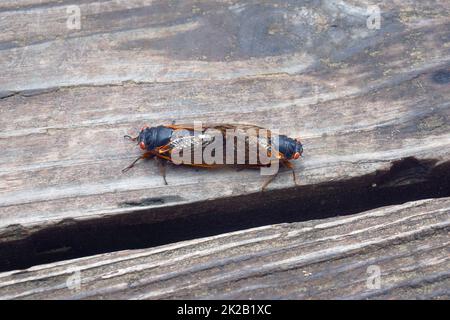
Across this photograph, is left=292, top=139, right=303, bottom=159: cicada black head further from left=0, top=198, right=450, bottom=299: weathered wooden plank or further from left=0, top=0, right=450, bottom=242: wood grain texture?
left=0, top=198, right=450, bottom=299: weathered wooden plank

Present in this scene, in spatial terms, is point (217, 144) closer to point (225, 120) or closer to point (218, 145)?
point (218, 145)

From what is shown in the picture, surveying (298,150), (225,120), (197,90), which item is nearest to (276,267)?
(298,150)

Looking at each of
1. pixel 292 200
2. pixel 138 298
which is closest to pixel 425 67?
pixel 292 200

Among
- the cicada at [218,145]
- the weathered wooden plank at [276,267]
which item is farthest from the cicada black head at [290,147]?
the weathered wooden plank at [276,267]

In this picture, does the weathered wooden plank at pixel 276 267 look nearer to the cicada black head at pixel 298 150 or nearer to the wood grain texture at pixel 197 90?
the wood grain texture at pixel 197 90

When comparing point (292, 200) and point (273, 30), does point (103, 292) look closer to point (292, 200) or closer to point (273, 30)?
point (292, 200)

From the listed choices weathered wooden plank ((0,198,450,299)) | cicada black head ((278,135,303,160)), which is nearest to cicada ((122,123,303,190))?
cicada black head ((278,135,303,160))
